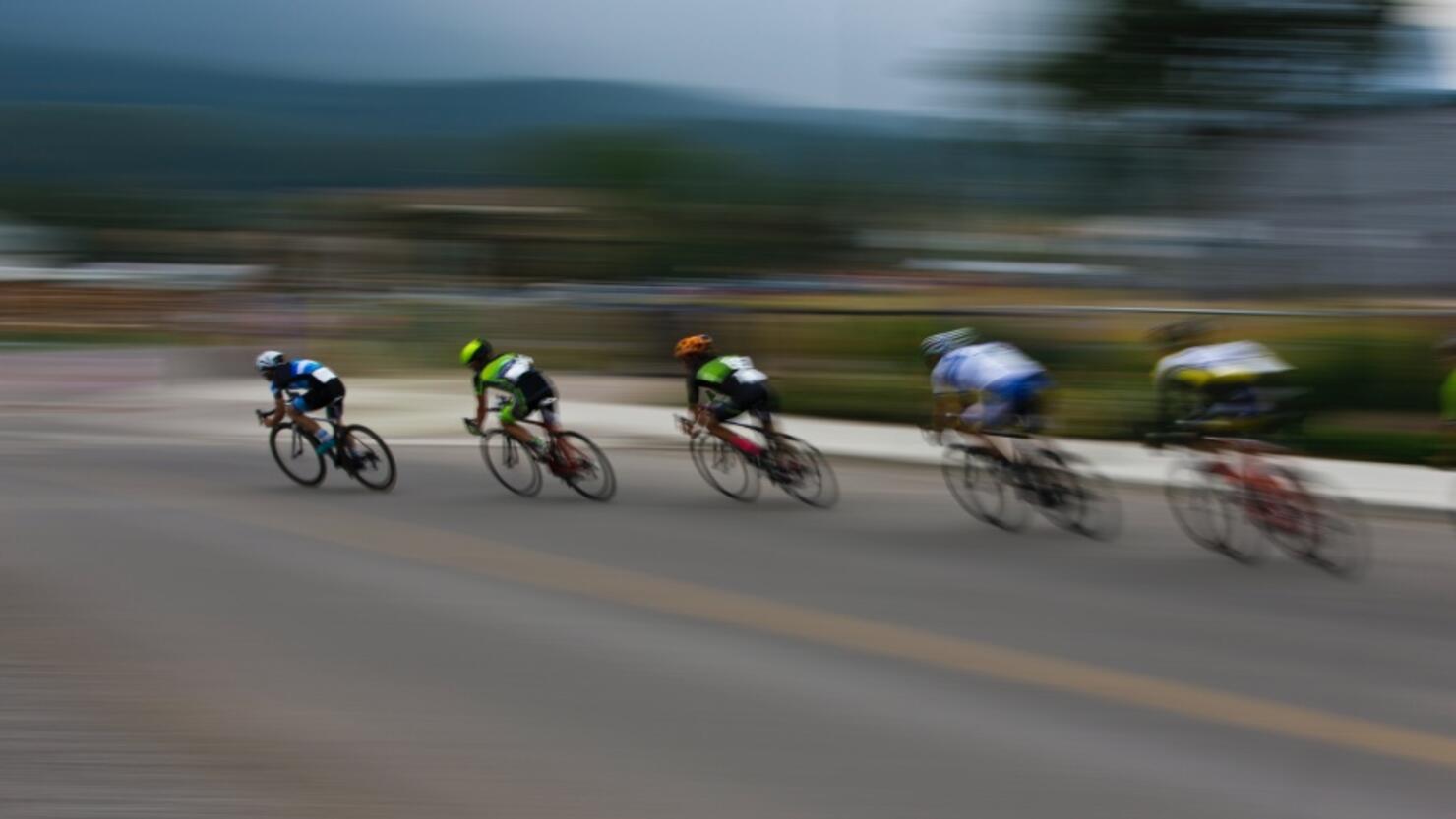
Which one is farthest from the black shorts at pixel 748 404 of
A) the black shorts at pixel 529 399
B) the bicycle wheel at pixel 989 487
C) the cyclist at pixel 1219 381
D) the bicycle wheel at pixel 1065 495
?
the cyclist at pixel 1219 381

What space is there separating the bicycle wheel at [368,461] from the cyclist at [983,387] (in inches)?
210

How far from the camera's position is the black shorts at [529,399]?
13.1 m

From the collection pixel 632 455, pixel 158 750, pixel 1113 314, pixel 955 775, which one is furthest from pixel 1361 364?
pixel 158 750

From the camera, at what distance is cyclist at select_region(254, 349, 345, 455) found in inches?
550

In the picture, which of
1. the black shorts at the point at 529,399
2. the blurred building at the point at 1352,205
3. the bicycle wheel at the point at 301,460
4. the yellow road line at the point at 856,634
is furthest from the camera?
the blurred building at the point at 1352,205

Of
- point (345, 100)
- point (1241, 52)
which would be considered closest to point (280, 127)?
point (345, 100)

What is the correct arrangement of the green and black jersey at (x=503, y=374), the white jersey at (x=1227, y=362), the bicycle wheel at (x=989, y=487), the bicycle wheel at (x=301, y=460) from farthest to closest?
the bicycle wheel at (x=301, y=460) < the green and black jersey at (x=503, y=374) < the bicycle wheel at (x=989, y=487) < the white jersey at (x=1227, y=362)

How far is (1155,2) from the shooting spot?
86.4ft

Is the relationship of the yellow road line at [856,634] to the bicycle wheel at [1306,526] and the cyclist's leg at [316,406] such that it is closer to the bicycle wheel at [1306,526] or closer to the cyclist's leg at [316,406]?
the cyclist's leg at [316,406]

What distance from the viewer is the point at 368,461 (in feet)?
46.3

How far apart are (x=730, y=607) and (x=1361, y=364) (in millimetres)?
9881

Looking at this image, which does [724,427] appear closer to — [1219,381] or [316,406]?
[316,406]

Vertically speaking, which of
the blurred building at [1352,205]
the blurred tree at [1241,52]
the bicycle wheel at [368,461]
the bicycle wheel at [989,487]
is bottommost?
the bicycle wheel at [989,487]

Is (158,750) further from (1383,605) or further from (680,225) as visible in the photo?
(680,225)
